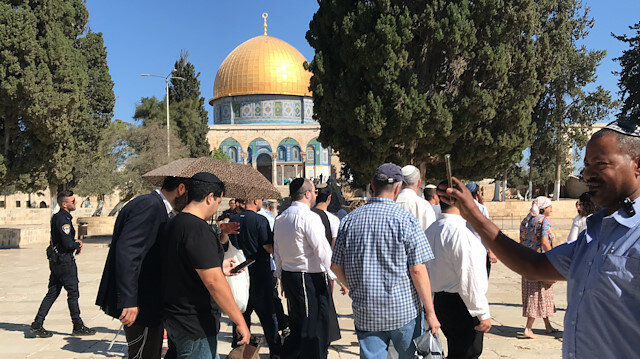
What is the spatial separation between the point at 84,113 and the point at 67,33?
111 inches

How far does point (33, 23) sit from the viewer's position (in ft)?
48.6

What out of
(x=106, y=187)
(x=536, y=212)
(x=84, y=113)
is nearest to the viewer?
(x=536, y=212)

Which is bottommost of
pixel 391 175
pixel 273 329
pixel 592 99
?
pixel 273 329

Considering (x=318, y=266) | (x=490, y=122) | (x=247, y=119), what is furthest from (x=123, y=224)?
(x=247, y=119)

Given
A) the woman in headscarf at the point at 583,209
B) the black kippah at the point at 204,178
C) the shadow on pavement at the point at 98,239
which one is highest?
the black kippah at the point at 204,178

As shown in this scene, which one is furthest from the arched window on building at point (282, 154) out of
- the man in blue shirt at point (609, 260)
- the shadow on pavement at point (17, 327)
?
the man in blue shirt at point (609, 260)

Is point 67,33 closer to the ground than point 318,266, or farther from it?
farther from it

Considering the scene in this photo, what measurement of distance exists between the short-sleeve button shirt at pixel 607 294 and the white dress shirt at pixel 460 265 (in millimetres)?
1812

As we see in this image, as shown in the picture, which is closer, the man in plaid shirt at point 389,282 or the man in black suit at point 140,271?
the man in plaid shirt at point 389,282

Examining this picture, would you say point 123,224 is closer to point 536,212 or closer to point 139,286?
point 139,286

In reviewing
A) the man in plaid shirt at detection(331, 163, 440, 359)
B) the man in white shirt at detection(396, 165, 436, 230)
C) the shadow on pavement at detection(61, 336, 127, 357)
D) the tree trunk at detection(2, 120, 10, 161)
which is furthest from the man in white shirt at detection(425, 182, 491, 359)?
the tree trunk at detection(2, 120, 10, 161)

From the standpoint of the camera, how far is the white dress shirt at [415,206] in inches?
185

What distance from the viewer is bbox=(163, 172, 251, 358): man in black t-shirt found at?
2.82 meters

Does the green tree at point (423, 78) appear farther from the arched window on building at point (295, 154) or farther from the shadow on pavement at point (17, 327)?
the arched window on building at point (295, 154)
